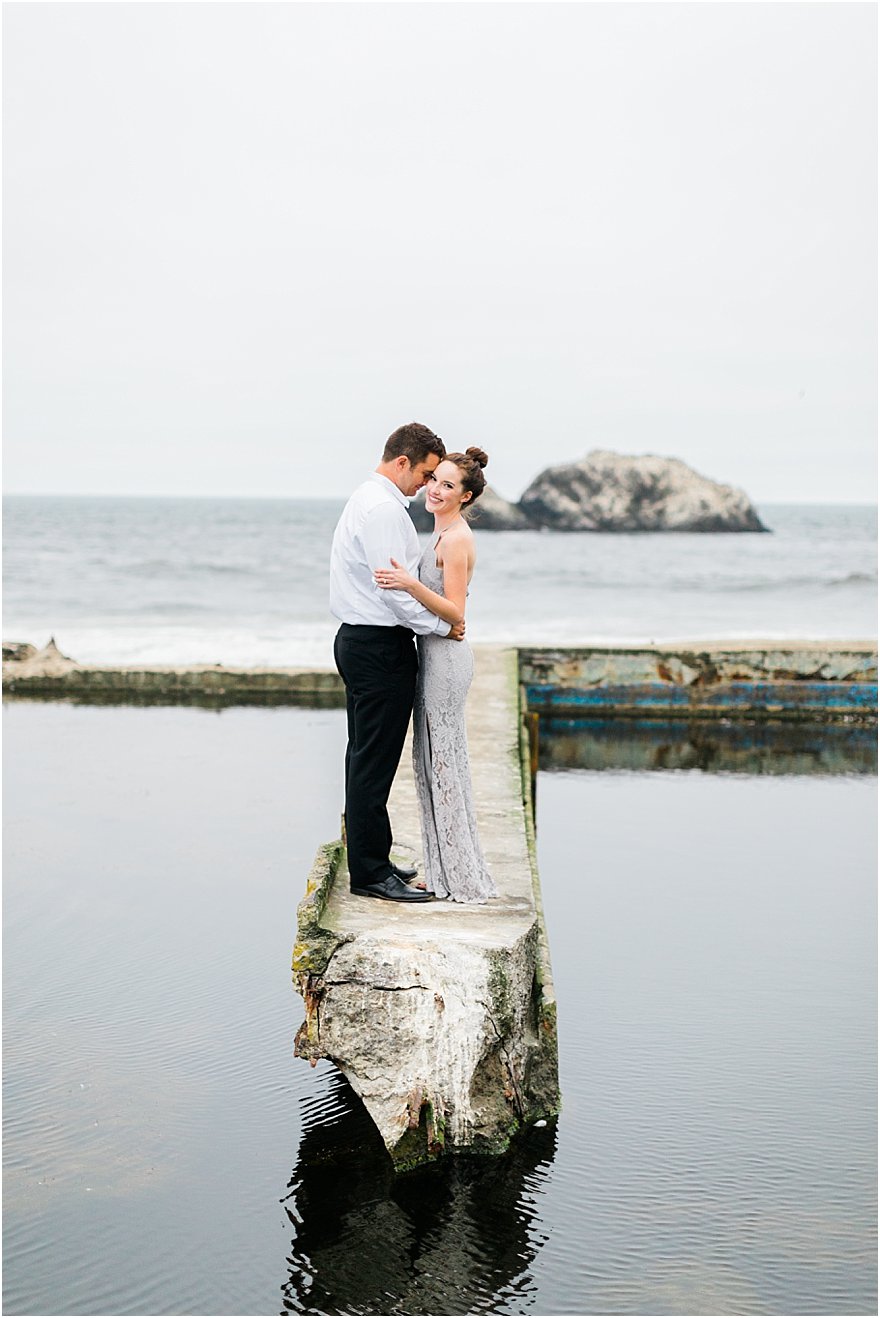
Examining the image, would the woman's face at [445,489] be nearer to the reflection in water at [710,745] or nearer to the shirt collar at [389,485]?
the shirt collar at [389,485]

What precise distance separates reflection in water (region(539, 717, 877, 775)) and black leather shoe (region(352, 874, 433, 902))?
5508 millimetres

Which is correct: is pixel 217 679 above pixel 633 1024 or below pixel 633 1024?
above

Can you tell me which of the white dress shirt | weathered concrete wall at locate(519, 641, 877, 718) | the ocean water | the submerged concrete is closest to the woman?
the white dress shirt

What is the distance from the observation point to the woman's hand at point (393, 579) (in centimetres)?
454

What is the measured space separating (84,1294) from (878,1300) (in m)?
2.10

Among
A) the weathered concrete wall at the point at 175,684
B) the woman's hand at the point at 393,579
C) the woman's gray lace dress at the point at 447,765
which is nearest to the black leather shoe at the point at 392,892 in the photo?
the woman's gray lace dress at the point at 447,765

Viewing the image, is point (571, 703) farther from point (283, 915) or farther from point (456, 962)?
point (456, 962)

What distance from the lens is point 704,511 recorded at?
59312mm

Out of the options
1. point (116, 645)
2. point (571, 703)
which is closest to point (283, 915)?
point (571, 703)

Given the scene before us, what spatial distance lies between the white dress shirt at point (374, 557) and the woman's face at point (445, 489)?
119 millimetres

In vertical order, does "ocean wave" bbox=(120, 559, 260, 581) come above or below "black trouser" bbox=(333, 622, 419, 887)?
above

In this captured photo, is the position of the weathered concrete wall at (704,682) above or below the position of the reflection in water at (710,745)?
above

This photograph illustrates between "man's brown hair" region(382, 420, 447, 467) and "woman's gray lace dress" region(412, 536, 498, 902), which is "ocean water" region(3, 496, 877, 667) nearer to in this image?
"woman's gray lace dress" region(412, 536, 498, 902)

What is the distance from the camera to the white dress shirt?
4.54 meters
